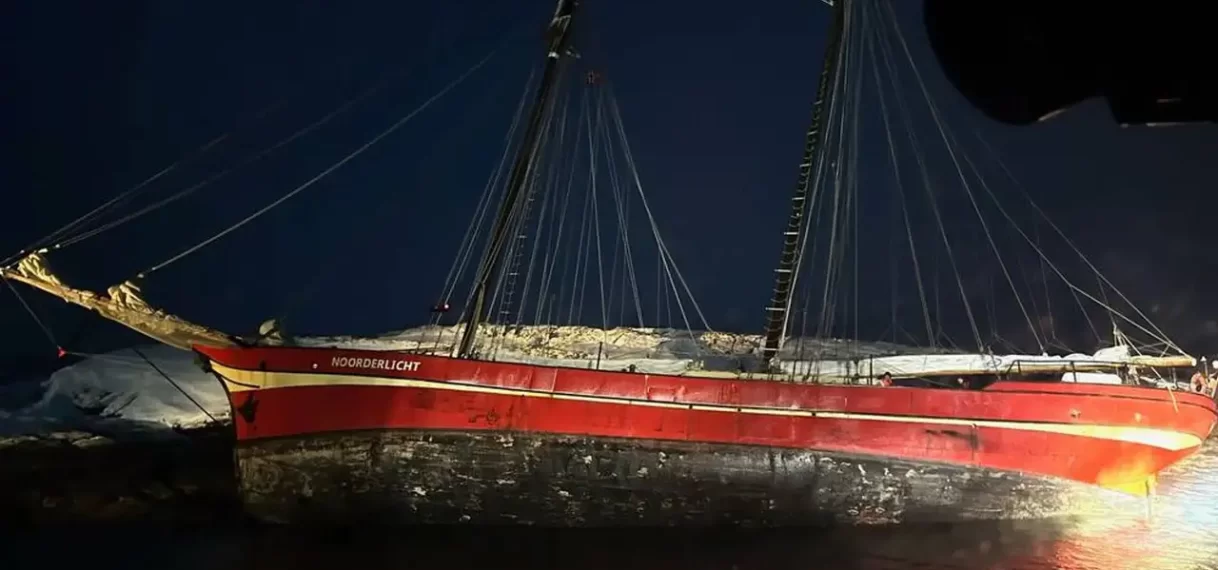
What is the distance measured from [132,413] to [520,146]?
12.6 m

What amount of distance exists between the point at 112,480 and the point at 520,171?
31.7 feet

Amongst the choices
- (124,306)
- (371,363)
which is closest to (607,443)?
(371,363)

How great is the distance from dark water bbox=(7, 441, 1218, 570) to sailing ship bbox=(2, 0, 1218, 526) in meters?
0.34

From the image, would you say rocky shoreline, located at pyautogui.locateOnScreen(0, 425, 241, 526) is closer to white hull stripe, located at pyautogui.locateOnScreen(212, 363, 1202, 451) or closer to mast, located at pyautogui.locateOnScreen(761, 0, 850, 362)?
white hull stripe, located at pyautogui.locateOnScreen(212, 363, 1202, 451)

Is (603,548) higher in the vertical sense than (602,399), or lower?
lower

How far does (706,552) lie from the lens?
1199 cm

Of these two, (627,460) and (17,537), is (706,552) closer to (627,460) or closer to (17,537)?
(627,460)

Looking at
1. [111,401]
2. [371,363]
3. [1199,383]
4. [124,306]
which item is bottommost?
[111,401]

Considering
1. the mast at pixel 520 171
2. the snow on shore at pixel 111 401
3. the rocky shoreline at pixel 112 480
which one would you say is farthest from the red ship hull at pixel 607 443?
the snow on shore at pixel 111 401

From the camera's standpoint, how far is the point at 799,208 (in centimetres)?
1622

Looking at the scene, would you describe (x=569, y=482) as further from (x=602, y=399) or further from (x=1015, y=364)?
(x=1015, y=364)

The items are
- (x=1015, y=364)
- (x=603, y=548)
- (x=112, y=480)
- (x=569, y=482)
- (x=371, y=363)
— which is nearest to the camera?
(x=603, y=548)

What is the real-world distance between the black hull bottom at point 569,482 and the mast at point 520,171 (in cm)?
237

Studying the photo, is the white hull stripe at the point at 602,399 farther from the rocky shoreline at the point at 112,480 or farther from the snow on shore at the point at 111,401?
the snow on shore at the point at 111,401
